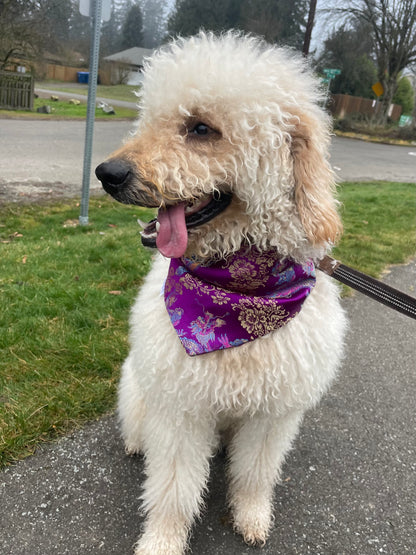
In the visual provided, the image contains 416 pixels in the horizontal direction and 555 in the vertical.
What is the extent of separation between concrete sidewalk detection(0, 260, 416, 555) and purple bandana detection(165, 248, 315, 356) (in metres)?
1.01

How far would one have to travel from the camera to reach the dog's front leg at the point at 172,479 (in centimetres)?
200

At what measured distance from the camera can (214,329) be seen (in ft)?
5.98

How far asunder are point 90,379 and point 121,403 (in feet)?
1.73

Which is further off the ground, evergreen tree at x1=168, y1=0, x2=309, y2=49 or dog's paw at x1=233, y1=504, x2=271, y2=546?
evergreen tree at x1=168, y1=0, x2=309, y2=49

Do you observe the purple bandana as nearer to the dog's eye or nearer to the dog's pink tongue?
the dog's pink tongue

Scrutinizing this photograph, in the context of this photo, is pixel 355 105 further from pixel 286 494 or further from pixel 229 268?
pixel 229 268

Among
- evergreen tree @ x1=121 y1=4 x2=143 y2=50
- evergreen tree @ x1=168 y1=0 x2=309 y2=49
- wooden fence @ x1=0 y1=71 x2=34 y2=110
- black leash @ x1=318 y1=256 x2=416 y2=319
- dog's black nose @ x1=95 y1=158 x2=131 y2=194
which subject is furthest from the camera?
evergreen tree @ x1=121 y1=4 x2=143 y2=50

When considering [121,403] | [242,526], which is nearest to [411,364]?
[242,526]

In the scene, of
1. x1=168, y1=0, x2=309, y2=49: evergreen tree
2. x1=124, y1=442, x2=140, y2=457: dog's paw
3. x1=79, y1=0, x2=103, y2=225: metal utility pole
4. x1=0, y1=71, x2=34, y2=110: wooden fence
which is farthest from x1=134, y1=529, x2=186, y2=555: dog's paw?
x1=168, y1=0, x2=309, y2=49: evergreen tree

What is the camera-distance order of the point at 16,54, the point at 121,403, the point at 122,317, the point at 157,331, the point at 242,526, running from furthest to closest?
the point at 16,54 → the point at 122,317 → the point at 121,403 → the point at 242,526 → the point at 157,331

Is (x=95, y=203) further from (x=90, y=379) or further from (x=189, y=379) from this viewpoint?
(x=189, y=379)

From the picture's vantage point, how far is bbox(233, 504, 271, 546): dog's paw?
210 centimetres

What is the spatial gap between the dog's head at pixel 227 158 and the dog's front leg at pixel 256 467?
0.92 m

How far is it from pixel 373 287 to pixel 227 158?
3.25ft
